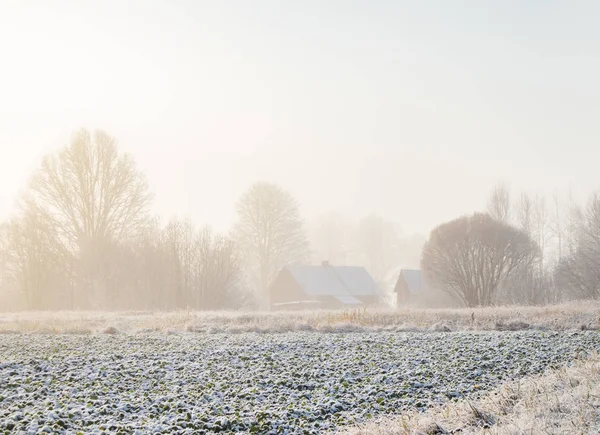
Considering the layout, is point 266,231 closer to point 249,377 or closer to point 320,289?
point 320,289

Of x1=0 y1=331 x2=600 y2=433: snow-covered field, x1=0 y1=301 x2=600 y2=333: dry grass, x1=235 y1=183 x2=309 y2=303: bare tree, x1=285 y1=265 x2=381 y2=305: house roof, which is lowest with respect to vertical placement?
→ x1=0 y1=331 x2=600 y2=433: snow-covered field

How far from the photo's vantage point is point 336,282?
195ft

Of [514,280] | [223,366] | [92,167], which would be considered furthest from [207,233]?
[223,366]

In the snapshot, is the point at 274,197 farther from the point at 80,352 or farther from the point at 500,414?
the point at 500,414

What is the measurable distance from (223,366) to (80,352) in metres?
4.62

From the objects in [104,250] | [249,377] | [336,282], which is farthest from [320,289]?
[249,377]

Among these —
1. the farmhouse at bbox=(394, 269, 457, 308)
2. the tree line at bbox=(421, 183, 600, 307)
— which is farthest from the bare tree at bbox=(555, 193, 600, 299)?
the farmhouse at bbox=(394, 269, 457, 308)

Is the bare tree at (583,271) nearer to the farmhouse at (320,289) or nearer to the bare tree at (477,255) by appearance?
the bare tree at (477,255)

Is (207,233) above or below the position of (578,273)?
above

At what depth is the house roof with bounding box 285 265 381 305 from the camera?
2240 inches

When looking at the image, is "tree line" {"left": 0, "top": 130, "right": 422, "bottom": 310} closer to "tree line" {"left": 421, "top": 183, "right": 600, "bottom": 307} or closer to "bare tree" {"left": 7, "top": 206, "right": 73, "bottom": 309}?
"bare tree" {"left": 7, "top": 206, "right": 73, "bottom": 309}

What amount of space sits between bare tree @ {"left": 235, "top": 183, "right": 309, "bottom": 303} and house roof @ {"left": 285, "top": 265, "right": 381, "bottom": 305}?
4.00 meters

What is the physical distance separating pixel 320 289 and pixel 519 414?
4956 centimetres

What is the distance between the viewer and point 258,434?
863 cm
